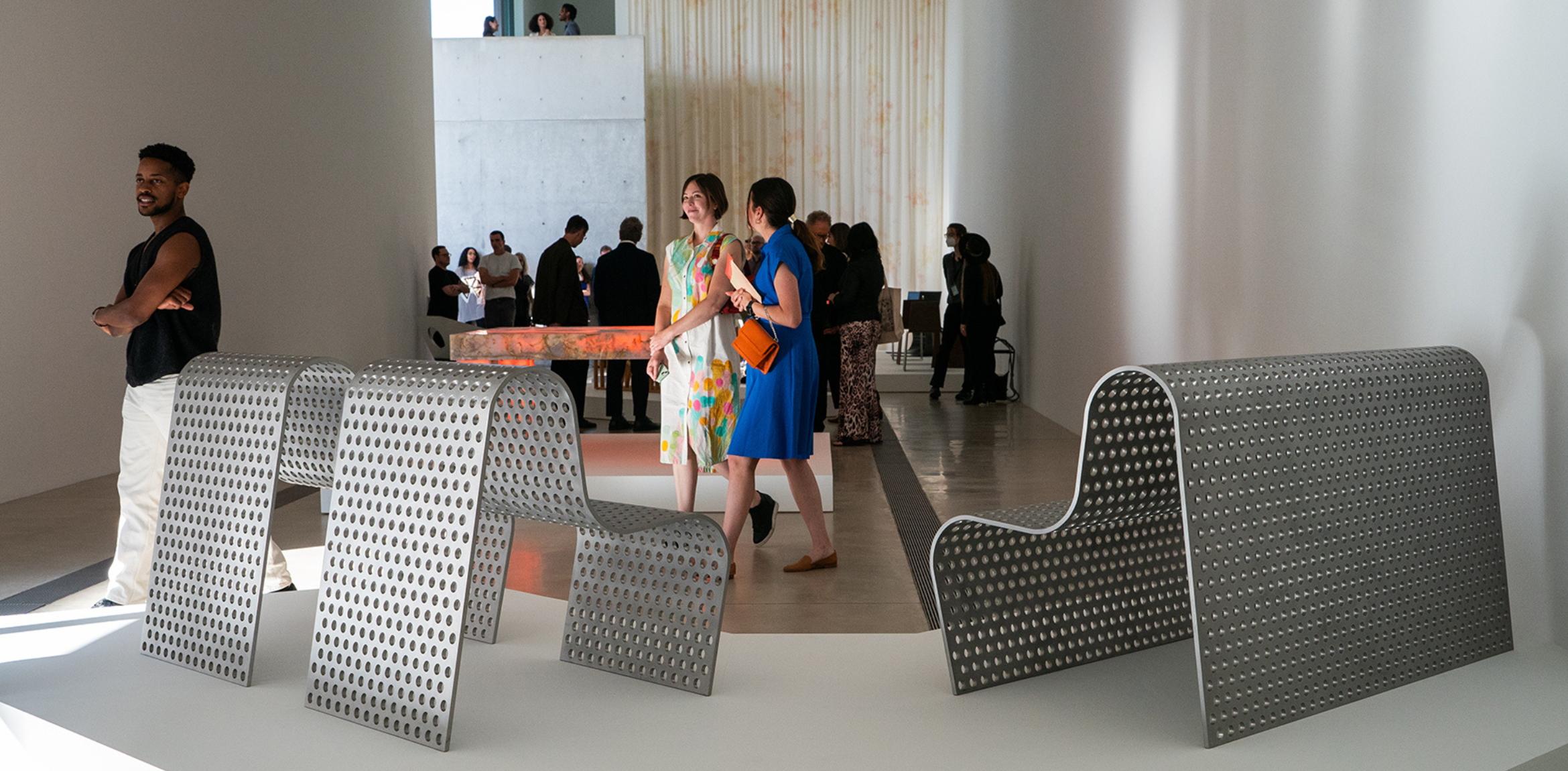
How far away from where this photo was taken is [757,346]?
142 inches

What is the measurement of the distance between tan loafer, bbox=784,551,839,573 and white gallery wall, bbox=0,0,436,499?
13.1ft

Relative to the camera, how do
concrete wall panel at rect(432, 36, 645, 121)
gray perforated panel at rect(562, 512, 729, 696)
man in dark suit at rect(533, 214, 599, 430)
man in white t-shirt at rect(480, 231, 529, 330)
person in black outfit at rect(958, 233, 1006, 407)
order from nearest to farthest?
1. gray perforated panel at rect(562, 512, 729, 696)
2. man in dark suit at rect(533, 214, 599, 430)
3. person in black outfit at rect(958, 233, 1006, 407)
4. man in white t-shirt at rect(480, 231, 529, 330)
5. concrete wall panel at rect(432, 36, 645, 121)

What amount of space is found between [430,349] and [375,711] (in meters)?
9.77

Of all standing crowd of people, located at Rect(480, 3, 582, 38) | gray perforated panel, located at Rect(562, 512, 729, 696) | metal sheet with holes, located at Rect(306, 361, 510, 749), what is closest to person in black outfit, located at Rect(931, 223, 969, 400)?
standing crowd of people, located at Rect(480, 3, 582, 38)

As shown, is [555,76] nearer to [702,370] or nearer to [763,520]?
[763,520]

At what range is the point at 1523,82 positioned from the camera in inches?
95.0

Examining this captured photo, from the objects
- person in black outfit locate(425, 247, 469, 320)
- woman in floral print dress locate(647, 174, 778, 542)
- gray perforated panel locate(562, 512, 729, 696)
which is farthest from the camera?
person in black outfit locate(425, 247, 469, 320)

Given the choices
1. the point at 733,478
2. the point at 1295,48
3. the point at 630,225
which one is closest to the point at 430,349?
the point at 630,225

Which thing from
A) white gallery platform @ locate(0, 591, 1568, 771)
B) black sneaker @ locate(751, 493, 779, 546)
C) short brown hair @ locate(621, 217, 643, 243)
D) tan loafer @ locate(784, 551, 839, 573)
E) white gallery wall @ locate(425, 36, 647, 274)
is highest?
white gallery wall @ locate(425, 36, 647, 274)

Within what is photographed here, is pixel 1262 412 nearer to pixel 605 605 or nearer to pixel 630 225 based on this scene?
pixel 605 605

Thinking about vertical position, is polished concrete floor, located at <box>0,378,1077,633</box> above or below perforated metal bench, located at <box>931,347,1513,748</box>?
below

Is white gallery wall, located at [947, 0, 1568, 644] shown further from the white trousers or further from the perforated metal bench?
the white trousers

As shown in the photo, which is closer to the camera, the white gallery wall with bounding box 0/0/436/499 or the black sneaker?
the black sneaker

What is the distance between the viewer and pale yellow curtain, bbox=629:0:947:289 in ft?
53.7
